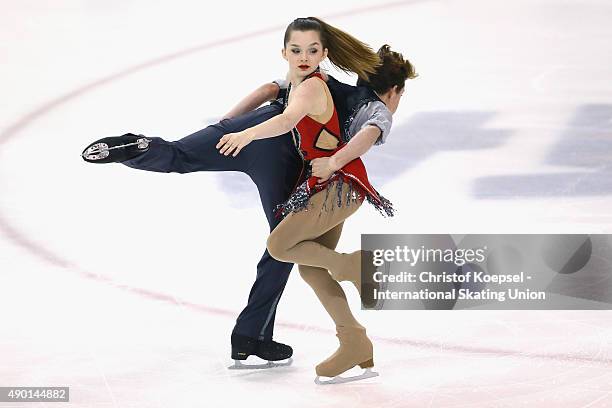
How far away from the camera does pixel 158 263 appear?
485 cm

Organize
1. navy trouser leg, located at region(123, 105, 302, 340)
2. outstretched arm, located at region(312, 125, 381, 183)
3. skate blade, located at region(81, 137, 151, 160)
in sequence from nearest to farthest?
skate blade, located at region(81, 137, 151, 160)
outstretched arm, located at region(312, 125, 381, 183)
navy trouser leg, located at region(123, 105, 302, 340)

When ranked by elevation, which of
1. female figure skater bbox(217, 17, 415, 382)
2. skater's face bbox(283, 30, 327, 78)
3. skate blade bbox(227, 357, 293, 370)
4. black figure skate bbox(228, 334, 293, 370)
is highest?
skater's face bbox(283, 30, 327, 78)

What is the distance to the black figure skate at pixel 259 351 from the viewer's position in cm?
391

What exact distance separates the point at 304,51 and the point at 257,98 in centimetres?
39

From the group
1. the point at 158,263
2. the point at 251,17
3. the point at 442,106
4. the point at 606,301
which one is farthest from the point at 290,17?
the point at 606,301

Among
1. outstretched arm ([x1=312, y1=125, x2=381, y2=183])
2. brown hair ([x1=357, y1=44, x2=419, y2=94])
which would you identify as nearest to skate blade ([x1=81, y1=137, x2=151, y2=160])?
outstretched arm ([x1=312, y1=125, x2=381, y2=183])

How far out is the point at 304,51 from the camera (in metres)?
3.60

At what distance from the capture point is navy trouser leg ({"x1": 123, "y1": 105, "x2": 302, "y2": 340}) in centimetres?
375

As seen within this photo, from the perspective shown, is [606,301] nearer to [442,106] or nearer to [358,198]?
[358,198]

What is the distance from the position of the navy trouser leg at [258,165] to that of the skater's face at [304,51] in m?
0.27

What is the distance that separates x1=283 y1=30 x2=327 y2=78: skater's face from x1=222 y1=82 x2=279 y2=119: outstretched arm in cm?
31

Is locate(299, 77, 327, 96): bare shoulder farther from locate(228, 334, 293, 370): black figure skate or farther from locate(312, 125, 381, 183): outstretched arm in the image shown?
locate(228, 334, 293, 370): black figure skate

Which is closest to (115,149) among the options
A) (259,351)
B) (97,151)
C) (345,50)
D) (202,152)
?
(97,151)

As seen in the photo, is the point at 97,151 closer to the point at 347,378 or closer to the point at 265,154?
the point at 265,154
